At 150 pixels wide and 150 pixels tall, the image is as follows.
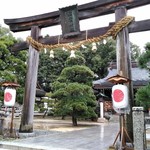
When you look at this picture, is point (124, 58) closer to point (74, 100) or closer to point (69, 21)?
point (69, 21)

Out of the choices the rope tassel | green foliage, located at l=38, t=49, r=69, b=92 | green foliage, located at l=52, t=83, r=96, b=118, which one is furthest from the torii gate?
green foliage, located at l=38, t=49, r=69, b=92

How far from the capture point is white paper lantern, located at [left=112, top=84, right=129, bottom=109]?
21.2ft

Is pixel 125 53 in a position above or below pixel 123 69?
above

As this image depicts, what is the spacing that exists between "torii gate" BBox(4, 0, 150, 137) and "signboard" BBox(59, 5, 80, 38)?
0.54 ft

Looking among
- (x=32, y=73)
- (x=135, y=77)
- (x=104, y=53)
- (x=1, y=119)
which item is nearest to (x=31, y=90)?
(x=32, y=73)

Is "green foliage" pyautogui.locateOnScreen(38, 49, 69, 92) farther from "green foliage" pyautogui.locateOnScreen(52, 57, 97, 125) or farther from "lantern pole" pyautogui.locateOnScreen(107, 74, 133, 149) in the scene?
"lantern pole" pyautogui.locateOnScreen(107, 74, 133, 149)

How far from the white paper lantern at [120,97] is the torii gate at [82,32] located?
74 centimetres

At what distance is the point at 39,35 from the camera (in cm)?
1002

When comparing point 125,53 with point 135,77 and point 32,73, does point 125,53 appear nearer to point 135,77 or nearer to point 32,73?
point 32,73

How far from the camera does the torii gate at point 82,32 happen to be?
747 cm

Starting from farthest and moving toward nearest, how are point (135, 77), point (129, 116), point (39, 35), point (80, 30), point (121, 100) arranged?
1. point (135, 77)
2. point (39, 35)
3. point (80, 30)
4. point (129, 116)
5. point (121, 100)

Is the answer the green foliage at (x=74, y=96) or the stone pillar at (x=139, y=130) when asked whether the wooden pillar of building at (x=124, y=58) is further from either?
the green foliage at (x=74, y=96)

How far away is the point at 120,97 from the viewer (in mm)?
6516

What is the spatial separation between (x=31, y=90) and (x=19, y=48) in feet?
7.88
